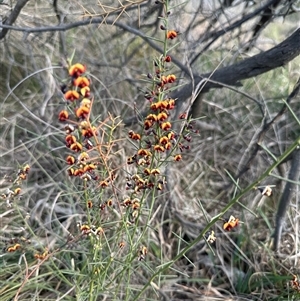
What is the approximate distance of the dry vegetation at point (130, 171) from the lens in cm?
140

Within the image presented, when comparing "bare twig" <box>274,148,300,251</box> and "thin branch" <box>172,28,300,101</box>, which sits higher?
"thin branch" <box>172,28,300,101</box>

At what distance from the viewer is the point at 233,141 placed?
81.7 inches

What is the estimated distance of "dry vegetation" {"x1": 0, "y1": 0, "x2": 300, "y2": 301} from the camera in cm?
140

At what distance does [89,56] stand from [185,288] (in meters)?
1.24

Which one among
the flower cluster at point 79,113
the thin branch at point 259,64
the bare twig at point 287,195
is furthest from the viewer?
the bare twig at point 287,195

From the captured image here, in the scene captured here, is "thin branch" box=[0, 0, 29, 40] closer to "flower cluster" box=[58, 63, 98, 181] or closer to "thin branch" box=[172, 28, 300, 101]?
"thin branch" box=[172, 28, 300, 101]

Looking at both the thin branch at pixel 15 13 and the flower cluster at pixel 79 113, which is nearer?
the flower cluster at pixel 79 113

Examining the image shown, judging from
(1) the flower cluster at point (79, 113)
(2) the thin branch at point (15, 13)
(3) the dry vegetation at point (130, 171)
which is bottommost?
(3) the dry vegetation at point (130, 171)

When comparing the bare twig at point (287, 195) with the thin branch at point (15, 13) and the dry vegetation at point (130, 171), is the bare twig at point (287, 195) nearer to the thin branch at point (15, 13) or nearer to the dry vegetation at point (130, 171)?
the dry vegetation at point (130, 171)

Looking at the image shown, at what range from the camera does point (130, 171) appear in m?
1.78

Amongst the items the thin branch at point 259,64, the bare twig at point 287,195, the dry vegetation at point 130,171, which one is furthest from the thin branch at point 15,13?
A: the bare twig at point 287,195

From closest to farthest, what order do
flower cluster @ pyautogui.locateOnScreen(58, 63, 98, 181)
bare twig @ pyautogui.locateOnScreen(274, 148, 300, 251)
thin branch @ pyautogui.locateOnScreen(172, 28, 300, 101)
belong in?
1. flower cluster @ pyautogui.locateOnScreen(58, 63, 98, 181)
2. thin branch @ pyautogui.locateOnScreen(172, 28, 300, 101)
3. bare twig @ pyautogui.locateOnScreen(274, 148, 300, 251)

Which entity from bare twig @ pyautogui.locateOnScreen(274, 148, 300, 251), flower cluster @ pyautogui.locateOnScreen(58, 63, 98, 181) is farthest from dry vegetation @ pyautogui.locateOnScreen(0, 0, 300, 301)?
flower cluster @ pyautogui.locateOnScreen(58, 63, 98, 181)

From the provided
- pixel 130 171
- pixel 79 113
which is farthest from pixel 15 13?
pixel 79 113
